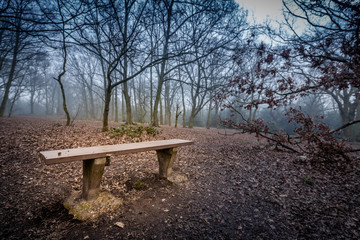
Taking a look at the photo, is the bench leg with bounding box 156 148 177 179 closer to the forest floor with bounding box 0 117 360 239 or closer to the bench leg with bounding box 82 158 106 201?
the forest floor with bounding box 0 117 360 239

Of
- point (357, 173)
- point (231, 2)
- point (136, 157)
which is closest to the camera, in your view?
point (357, 173)

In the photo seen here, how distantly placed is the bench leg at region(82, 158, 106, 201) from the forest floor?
1.10ft

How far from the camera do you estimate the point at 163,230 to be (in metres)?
1.91

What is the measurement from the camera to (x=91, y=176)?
7.14 feet

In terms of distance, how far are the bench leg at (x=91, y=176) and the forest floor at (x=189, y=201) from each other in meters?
0.33

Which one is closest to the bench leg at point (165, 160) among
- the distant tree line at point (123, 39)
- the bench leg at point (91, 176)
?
the bench leg at point (91, 176)

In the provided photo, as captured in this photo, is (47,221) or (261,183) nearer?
(47,221)

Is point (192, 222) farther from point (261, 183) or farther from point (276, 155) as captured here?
point (276, 155)

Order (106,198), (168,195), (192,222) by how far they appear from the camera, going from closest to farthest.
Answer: (192,222) → (106,198) → (168,195)

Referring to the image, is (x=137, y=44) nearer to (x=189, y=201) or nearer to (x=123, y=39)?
(x=123, y=39)

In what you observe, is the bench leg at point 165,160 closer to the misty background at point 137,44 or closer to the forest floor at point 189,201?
the forest floor at point 189,201

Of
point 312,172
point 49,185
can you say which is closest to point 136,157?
point 49,185

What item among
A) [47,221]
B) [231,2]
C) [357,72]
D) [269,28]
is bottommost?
[47,221]

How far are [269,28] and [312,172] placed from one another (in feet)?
14.8
